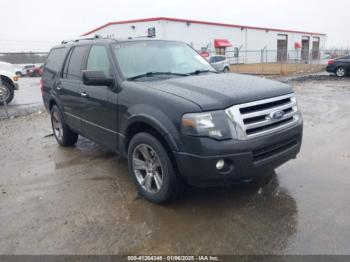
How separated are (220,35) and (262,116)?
4034cm

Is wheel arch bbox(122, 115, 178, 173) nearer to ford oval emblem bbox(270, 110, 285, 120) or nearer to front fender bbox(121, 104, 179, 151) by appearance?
front fender bbox(121, 104, 179, 151)

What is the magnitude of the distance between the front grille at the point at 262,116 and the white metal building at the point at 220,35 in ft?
70.8

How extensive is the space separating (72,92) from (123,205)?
2.29 metres

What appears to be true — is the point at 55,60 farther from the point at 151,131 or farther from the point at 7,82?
Answer: the point at 7,82

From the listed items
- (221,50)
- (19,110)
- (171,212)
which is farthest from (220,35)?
(171,212)

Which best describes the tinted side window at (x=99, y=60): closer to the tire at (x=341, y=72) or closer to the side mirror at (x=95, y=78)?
the side mirror at (x=95, y=78)

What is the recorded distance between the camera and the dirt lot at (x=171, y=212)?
120 inches

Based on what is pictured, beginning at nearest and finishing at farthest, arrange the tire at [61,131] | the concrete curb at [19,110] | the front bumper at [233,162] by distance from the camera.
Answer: the front bumper at [233,162] → the tire at [61,131] → the concrete curb at [19,110]

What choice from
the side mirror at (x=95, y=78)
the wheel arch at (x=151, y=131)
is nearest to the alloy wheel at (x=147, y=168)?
the wheel arch at (x=151, y=131)

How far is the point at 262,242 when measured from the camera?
302cm

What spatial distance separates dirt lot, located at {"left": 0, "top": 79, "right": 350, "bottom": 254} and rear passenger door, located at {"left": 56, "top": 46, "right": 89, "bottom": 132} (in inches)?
29.8

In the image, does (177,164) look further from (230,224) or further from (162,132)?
(230,224)

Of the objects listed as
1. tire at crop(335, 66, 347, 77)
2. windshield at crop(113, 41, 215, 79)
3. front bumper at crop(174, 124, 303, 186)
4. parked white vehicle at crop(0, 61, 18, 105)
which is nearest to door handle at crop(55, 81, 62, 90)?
windshield at crop(113, 41, 215, 79)

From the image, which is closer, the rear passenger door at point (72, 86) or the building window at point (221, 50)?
the rear passenger door at point (72, 86)
